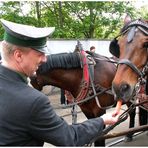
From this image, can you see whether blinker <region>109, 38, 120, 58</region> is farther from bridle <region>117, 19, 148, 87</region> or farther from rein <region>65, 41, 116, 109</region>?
rein <region>65, 41, 116, 109</region>

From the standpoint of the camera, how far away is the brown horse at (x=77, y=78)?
427 centimetres

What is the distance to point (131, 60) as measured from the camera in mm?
2928

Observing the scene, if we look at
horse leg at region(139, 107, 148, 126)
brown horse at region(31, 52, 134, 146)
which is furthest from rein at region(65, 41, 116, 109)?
horse leg at region(139, 107, 148, 126)

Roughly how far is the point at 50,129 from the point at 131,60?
1.52 metres

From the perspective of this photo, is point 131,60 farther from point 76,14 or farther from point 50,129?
point 76,14

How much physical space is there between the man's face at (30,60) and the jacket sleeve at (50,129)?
0.54 ft

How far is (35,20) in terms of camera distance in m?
11.4

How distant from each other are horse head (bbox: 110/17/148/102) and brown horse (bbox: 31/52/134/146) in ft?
3.83

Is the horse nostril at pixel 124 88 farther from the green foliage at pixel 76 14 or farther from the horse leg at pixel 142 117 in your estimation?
the green foliage at pixel 76 14

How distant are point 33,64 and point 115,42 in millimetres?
1798

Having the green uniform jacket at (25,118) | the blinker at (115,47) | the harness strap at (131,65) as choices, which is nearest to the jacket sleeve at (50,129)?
the green uniform jacket at (25,118)

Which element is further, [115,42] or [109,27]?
[109,27]

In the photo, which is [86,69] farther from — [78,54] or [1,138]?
[1,138]

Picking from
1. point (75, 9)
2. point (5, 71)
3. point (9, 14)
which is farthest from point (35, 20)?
point (5, 71)
